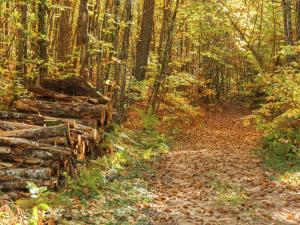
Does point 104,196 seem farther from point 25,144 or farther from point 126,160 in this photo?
point 126,160

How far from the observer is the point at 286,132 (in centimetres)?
1293

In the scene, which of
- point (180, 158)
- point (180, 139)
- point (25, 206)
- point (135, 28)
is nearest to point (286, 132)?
point (180, 158)

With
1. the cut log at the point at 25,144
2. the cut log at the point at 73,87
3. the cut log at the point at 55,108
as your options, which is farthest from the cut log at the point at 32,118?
the cut log at the point at 73,87

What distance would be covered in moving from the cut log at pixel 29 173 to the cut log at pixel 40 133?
963mm

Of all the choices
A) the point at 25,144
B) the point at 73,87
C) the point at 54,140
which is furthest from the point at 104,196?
the point at 73,87

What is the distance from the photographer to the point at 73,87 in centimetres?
1120

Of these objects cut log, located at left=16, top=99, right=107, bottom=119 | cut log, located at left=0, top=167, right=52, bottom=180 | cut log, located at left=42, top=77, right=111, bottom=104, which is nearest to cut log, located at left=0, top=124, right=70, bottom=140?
cut log, located at left=0, top=167, right=52, bottom=180

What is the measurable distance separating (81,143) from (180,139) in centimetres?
890

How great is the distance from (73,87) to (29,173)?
4568mm

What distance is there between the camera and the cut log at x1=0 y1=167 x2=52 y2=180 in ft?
22.6

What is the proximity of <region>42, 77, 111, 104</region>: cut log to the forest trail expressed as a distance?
120 inches

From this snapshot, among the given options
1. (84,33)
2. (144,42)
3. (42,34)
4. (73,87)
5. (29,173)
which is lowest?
(29,173)

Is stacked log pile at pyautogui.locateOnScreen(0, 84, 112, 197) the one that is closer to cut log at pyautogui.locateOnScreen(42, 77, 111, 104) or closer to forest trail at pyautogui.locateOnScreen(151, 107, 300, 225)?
cut log at pyautogui.locateOnScreen(42, 77, 111, 104)

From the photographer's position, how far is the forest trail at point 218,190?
7.50 metres
